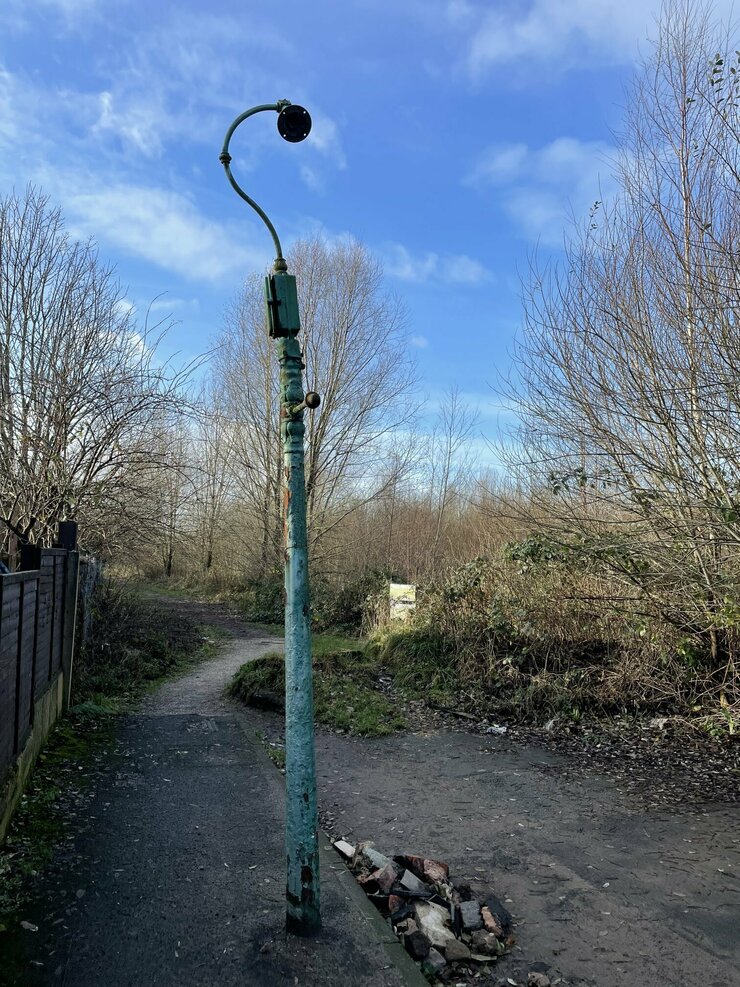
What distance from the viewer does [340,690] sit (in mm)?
10594

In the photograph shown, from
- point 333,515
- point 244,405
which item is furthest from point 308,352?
point 333,515

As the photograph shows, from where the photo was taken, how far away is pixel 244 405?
22.7 metres

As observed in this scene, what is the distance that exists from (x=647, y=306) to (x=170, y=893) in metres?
6.96

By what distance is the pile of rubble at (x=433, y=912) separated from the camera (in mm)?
3811

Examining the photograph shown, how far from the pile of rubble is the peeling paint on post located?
64 centimetres

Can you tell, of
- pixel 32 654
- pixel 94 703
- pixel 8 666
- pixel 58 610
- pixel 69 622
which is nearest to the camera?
pixel 8 666

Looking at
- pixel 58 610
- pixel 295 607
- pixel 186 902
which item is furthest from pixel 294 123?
pixel 58 610

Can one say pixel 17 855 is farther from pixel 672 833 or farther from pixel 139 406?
pixel 139 406

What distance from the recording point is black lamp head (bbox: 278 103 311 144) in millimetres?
3795

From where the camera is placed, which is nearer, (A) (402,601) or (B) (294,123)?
(B) (294,123)

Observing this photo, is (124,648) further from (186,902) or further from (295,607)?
(295,607)

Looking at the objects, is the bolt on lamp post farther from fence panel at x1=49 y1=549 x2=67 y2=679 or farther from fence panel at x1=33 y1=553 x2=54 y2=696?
fence panel at x1=49 y1=549 x2=67 y2=679

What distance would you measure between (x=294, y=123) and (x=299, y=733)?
3.25 meters

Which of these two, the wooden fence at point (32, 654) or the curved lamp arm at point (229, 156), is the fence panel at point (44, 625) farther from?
the curved lamp arm at point (229, 156)
